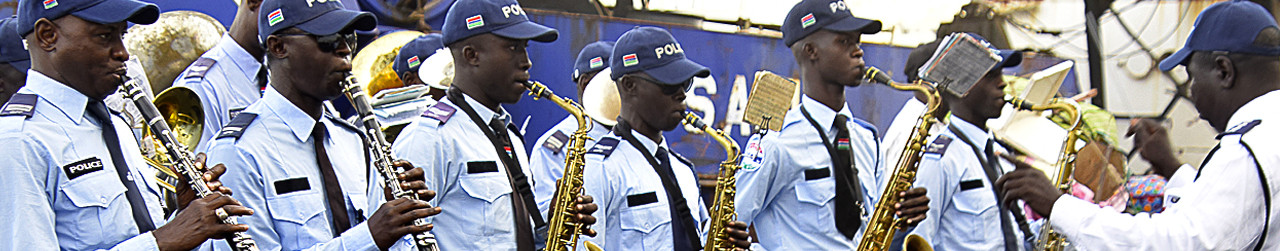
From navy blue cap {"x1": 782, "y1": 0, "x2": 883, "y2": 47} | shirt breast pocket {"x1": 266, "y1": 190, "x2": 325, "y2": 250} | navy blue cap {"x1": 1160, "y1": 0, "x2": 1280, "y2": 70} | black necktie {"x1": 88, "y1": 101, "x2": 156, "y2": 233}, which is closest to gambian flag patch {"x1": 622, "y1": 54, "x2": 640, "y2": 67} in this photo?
navy blue cap {"x1": 782, "y1": 0, "x2": 883, "y2": 47}

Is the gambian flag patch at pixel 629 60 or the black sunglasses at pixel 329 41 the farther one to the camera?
the gambian flag patch at pixel 629 60

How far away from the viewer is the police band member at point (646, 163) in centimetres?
529

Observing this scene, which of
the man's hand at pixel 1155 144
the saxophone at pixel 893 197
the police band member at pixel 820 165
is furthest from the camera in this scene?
the police band member at pixel 820 165

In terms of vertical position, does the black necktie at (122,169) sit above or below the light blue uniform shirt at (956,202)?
above

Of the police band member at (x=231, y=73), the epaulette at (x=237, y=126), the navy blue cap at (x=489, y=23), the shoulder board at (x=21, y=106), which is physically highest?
the shoulder board at (x=21, y=106)

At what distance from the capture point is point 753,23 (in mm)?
10055

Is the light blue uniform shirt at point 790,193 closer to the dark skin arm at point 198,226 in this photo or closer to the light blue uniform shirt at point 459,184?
the light blue uniform shirt at point 459,184

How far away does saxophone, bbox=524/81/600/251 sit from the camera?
4.81 m

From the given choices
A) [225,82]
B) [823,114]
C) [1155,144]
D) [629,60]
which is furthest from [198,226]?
[1155,144]

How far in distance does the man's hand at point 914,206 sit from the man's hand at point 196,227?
358 cm

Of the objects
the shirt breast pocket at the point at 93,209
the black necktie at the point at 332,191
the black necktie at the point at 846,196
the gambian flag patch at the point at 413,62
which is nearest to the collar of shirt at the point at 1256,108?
the black necktie at the point at 846,196

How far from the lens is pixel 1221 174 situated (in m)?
3.83

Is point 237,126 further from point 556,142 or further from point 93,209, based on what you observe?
point 556,142

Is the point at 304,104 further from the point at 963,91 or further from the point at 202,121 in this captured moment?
the point at 963,91
